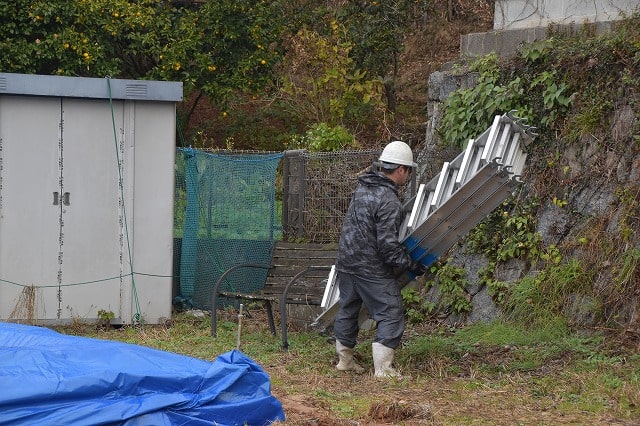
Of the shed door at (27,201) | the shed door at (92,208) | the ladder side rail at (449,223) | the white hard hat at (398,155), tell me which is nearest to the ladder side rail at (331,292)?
the ladder side rail at (449,223)

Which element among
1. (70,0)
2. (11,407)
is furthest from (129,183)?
(70,0)

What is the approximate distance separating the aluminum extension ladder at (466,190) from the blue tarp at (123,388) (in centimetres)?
227

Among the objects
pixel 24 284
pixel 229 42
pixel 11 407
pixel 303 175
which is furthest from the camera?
pixel 229 42

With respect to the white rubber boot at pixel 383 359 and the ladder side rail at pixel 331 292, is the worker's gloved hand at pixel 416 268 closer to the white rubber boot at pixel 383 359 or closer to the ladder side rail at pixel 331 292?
the white rubber boot at pixel 383 359

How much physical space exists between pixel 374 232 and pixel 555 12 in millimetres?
4009

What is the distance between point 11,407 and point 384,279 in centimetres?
340

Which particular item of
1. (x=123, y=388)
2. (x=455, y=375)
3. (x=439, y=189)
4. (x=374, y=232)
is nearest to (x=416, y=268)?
(x=374, y=232)

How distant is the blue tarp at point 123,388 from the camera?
548 cm

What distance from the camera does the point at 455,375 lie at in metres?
7.92

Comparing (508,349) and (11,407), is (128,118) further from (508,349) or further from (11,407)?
(11,407)

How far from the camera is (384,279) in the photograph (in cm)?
799

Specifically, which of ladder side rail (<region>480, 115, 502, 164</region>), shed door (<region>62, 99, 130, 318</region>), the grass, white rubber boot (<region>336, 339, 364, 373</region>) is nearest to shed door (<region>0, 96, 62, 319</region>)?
shed door (<region>62, 99, 130, 318</region>)

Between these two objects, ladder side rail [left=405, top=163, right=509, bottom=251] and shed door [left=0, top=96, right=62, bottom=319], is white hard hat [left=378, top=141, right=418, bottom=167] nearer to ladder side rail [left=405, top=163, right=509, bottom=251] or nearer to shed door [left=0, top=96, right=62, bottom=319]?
ladder side rail [left=405, top=163, right=509, bottom=251]

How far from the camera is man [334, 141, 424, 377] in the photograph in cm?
791
